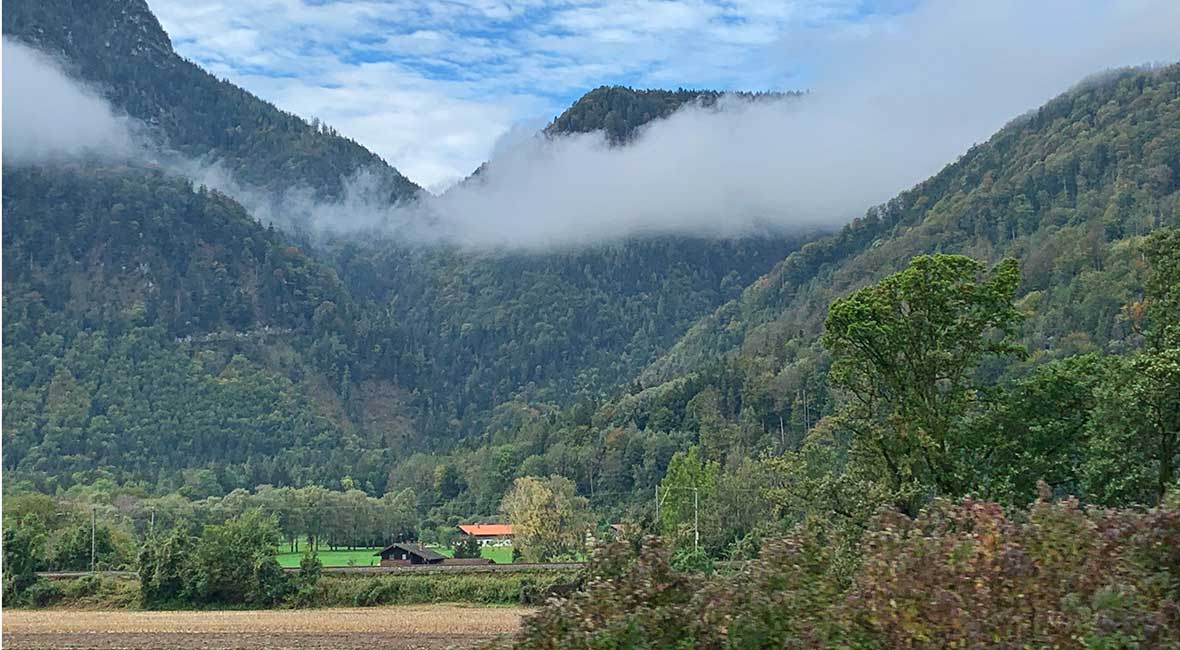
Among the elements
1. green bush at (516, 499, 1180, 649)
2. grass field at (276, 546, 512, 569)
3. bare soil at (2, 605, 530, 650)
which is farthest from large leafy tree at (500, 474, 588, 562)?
green bush at (516, 499, 1180, 649)

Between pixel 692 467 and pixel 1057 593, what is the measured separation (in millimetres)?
74682

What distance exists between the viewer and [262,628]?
46.3m

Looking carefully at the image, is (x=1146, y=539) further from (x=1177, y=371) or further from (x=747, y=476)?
(x=747, y=476)

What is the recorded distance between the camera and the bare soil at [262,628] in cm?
3975

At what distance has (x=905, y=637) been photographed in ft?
33.9

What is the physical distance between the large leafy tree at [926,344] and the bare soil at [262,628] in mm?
11896

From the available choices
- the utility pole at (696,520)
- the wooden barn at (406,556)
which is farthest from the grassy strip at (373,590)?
the wooden barn at (406,556)

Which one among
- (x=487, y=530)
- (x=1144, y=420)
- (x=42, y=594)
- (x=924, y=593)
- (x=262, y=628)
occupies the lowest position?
(x=487, y=530)

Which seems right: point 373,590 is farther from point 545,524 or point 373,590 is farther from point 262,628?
point 545,524

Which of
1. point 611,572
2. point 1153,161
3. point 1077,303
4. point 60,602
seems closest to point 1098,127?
point 1153,161

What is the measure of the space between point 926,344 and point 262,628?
28674 mm

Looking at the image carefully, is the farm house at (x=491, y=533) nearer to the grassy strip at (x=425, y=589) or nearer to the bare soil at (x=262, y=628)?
the grassy strip at (x=425, y=589)

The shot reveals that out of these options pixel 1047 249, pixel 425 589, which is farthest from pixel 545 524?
pixel 1047 249

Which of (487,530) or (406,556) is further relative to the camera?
(487,530)
